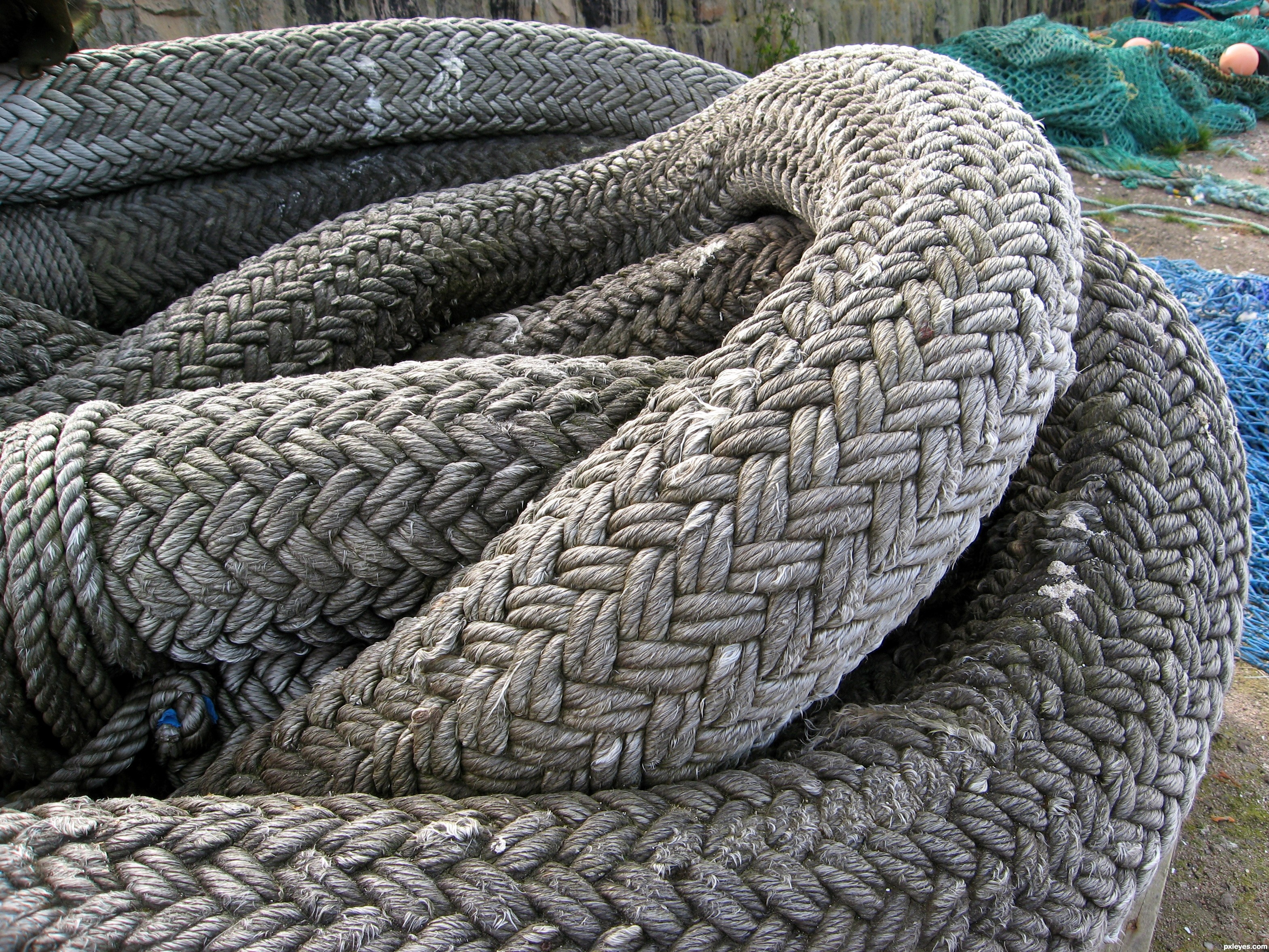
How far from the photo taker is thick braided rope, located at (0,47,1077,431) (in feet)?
2.13

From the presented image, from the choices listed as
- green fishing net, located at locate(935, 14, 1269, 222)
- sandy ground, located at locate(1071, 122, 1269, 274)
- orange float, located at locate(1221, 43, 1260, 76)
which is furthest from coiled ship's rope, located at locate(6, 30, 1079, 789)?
orange float, located at locate(1221, 43, 1260, 76)

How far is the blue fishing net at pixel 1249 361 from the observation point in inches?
61.0

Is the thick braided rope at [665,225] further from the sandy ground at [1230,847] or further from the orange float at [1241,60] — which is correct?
the orange float at [1241,60]

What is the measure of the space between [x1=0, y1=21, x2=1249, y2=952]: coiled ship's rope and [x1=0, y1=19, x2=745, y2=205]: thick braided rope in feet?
1.27

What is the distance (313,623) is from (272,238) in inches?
26.2

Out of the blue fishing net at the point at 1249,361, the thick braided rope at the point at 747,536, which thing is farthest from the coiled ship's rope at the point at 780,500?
the blue fishing net at the point at 1249,361

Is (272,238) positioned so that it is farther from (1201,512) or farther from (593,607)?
(1201,512)

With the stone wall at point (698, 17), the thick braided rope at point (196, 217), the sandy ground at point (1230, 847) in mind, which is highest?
the stone wall at point (698, 17)

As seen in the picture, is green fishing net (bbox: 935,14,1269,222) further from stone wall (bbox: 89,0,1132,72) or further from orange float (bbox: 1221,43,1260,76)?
stone wall (bbox: 89,0,1132,72)

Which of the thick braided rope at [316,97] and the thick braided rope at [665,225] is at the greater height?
the thick braided rope at [316,97]

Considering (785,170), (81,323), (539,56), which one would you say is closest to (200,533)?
(81,323)

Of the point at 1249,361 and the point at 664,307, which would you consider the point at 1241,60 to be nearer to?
the point at 1249,361

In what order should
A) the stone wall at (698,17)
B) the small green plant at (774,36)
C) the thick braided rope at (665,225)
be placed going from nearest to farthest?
the thick braided rope at (665,225) < the stone wall at (698,17) < the small green plant at (774,36)

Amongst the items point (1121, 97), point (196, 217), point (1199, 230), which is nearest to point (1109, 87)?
point (1121, 97)
